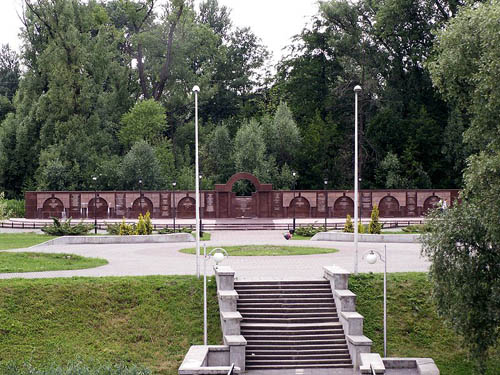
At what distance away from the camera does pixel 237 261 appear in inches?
1102

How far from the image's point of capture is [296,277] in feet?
75.9

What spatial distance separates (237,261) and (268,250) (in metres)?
4.30

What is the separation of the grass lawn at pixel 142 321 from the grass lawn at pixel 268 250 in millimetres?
7902

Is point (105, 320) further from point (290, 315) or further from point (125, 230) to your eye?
point (125, 230)

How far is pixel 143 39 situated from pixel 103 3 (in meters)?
14.2

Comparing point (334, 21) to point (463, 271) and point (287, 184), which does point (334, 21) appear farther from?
point (463, 271)

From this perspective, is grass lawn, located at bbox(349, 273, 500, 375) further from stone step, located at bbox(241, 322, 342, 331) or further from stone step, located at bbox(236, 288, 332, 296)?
stone step, located at bbox(241, 322, 342, 331)

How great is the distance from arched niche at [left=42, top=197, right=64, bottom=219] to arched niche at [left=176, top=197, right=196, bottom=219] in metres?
9.51

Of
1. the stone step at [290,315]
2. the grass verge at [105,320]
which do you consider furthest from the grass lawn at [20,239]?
the stone step at [290,315]

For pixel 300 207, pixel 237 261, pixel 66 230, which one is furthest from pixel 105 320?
pixel 300 207

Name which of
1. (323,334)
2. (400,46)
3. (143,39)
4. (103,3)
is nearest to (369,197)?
(400,46)

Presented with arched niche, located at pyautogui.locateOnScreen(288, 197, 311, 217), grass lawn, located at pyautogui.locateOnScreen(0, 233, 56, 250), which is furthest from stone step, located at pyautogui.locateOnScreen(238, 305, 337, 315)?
arched niche, located at pyautogui.locateOnScreen(288, 197, 311, 217)

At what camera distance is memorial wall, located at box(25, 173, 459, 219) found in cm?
5534

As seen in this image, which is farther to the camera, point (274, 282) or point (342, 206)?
point (342, 206)
